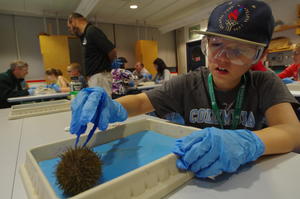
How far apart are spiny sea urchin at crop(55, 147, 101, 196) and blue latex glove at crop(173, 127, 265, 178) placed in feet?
0.63

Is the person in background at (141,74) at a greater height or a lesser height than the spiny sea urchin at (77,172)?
greater

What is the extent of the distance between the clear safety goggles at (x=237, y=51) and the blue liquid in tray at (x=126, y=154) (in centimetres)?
37

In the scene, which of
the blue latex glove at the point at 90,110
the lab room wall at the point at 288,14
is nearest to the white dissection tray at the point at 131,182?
the blue latex glove at the point at 90,110

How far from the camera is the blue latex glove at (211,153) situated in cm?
44

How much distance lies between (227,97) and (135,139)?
0.44m

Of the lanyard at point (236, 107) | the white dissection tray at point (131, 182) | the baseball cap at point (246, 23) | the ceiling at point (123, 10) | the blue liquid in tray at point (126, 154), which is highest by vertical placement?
the ceiling at point (123, 10)

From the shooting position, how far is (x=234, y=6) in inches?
26.9

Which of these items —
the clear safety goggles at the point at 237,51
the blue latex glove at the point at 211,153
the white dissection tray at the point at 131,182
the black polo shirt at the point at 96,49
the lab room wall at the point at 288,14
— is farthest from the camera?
the lab room wall at the point at 288,14

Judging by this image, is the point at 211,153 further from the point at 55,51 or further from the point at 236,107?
the point at 55,51

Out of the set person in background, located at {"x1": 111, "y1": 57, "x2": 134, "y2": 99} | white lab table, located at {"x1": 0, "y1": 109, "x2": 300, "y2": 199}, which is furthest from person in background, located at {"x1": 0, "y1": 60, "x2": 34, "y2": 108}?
white lab table, located at {"x1": 0, "y1": 109, "x2": 300, "y2": 199}

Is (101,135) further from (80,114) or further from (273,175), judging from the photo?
(273,175)

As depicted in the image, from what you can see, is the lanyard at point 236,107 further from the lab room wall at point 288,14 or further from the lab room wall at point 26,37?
the lab room wall at point 26,37

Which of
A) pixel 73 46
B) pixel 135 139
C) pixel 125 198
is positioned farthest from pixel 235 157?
pixel 73 46

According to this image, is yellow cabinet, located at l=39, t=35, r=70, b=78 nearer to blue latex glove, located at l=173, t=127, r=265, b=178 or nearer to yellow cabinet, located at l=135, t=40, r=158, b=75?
yellow cabinet, located at l=135, t=40, r=158, b=75
